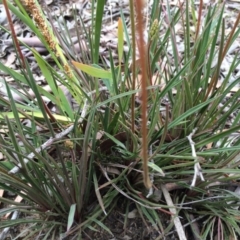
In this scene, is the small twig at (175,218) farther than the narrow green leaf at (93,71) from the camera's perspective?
Yes

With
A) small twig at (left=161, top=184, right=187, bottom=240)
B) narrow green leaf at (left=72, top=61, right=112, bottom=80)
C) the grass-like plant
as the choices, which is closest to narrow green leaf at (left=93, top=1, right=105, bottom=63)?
the grass-like plant

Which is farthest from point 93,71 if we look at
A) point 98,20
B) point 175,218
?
point 175,218

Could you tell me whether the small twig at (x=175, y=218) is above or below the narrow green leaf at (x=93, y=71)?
below

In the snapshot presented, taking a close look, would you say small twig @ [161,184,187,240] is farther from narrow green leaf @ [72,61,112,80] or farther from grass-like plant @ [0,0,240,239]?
narrow green leaf @ [72,61,112,80]

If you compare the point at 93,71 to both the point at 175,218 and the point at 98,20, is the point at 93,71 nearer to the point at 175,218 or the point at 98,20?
the point at 98,20

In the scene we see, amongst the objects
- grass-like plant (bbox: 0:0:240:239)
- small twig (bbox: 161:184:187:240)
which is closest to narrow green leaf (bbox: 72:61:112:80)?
grass-like plant (bbox: 0:0:240:239)

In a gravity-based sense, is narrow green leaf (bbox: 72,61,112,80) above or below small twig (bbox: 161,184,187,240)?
above

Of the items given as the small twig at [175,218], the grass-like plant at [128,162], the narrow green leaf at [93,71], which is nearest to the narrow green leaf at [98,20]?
the grass-like plant at [128,162]

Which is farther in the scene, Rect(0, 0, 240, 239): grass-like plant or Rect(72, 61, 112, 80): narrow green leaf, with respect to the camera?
Rect(0, 0, 240, 239): grass-like plant

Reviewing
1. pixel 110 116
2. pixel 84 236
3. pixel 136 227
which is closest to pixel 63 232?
pixel 84 236

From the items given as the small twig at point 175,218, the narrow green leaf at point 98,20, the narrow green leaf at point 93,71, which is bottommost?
the small twig at point 175,218

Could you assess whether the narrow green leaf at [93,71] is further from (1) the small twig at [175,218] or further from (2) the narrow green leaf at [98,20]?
(1) the small twig at [175,218]

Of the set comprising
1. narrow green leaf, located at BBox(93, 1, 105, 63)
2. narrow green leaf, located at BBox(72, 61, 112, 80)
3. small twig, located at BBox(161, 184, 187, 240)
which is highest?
narrow green leaf, located at BBox(93, 1, 105, 63)
